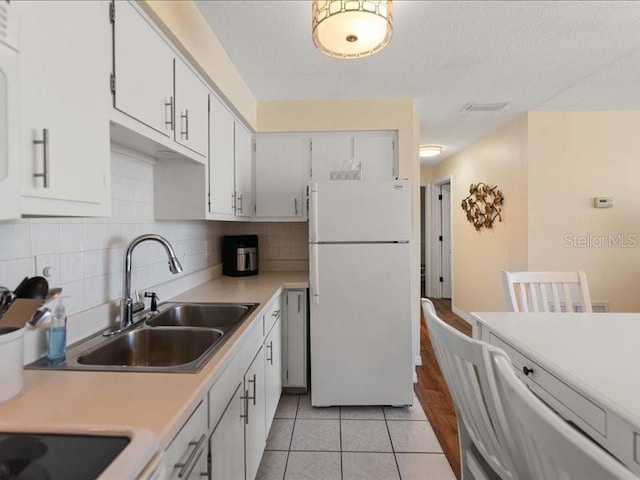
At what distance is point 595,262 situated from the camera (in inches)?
131

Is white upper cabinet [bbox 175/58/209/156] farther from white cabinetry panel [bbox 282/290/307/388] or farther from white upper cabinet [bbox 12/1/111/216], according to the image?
white cabinetry panel [bbox 282/290/307/388]

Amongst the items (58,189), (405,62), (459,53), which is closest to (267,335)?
(58,189)

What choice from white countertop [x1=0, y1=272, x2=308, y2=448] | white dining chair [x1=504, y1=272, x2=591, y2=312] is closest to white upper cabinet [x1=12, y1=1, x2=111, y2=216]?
white countertop [x1=0, y1=272, x2=308, y2=448]

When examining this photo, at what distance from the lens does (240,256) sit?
9.78 feet

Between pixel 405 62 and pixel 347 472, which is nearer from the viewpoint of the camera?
pixel 347 472

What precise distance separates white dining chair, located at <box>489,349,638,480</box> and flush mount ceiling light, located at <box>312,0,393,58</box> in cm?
131

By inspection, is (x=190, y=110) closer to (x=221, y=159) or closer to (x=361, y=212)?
(x=221, y=159)

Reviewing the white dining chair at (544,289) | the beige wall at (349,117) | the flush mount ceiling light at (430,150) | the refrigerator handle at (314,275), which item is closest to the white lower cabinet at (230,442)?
the refrigerator handle at (314,275)

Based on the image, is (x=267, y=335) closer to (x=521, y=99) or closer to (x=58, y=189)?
(x=58, y=189)

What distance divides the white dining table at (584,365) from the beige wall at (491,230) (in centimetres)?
→ 209

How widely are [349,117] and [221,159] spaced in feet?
4.12

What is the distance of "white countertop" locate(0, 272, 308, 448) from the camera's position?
77 centimetres

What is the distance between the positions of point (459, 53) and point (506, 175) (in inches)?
75.5

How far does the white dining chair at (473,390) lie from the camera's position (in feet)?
2.59
